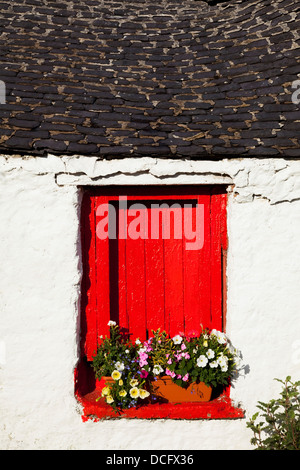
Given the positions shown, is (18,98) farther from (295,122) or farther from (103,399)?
(103,399)

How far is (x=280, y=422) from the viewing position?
4168 mm

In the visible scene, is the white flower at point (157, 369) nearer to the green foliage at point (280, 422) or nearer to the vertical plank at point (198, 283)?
the vertical plank at point (198, 283)

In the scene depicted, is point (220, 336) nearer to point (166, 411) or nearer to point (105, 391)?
point (166, 411)

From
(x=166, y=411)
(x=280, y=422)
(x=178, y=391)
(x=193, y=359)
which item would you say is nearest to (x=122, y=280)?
(x=193, y=359)

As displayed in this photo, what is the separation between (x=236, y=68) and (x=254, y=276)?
2.06 meters

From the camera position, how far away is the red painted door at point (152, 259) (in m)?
4.38

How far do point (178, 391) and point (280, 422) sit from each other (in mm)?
904

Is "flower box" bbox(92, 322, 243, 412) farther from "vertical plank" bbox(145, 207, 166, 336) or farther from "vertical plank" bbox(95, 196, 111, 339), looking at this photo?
"vertical plank" bbox(95, 196, 111, 339)

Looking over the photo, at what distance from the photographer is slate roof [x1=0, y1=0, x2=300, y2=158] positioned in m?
4.10

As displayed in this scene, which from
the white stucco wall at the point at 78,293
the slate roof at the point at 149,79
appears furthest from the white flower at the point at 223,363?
the slate roof at the point at 149,79

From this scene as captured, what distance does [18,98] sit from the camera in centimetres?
437

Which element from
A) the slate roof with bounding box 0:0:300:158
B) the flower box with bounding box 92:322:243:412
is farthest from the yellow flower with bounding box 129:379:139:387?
the slate roof with bounding box 0:0:300:158

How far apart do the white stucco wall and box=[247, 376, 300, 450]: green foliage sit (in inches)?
4.5

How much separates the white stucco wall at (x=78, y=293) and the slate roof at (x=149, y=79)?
0.71 ft
